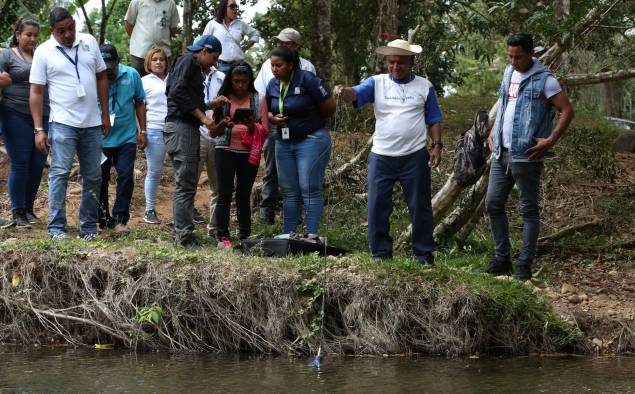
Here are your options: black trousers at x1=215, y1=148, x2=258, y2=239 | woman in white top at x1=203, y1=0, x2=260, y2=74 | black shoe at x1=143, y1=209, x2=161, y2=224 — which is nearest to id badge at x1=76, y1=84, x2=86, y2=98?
black trousers at x1=215, y1=148, x2=258, y2=239

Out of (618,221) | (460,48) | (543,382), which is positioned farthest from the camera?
(460,48)

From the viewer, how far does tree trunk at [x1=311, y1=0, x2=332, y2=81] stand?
1311cm

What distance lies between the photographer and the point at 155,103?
387 inches

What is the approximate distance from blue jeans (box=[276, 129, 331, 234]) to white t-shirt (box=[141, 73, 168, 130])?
5.97ft

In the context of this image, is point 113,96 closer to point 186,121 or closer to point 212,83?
point 212,83

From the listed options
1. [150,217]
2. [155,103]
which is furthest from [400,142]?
[150,217]

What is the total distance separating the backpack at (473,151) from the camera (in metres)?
8.39

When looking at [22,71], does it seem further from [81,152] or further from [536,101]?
[536,101]

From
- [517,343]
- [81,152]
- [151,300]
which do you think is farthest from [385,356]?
[81,152]

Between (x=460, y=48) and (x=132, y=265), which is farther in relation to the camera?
(x=460, y=48)

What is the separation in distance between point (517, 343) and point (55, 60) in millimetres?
4388

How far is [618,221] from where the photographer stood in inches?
419

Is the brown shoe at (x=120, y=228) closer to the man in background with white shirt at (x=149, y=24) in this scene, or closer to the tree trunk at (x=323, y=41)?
the man in background with white shirt at (x=149, y=24)

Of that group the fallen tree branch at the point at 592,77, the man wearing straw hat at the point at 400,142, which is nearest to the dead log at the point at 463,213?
the fallen tree branch at the point at 592,77
